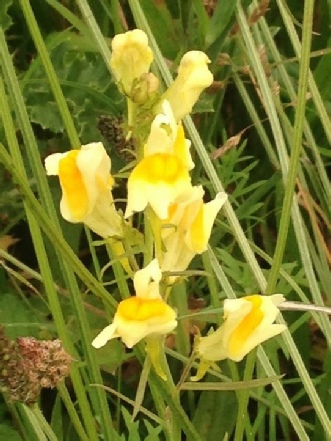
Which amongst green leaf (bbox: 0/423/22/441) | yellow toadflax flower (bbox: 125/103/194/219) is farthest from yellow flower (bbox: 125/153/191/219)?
green leaf (bbox: 0/423/22/441)

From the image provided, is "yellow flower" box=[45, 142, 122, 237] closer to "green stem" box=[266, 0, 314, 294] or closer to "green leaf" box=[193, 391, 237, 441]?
"green stem" box=[266, 0, 314, 294]

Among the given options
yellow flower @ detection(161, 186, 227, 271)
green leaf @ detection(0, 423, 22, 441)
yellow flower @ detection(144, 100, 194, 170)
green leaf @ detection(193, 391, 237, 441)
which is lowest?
green leaf @ detection(193, 391, 237, 441)

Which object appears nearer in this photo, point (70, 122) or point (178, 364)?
point (70, 122)

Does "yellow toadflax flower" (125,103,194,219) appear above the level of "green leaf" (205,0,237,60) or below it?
below

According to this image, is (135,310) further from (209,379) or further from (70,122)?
(209,379)

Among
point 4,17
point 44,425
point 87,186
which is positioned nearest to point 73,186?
point 87,186

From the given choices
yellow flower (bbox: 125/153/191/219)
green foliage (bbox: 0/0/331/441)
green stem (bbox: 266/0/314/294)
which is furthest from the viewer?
green foliage (bbox: 0/0/331/441)

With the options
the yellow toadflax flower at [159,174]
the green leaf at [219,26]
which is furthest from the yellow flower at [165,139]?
the green leaf at [219,26]

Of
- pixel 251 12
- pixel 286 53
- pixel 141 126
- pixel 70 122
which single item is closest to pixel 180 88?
pixel 141 126
